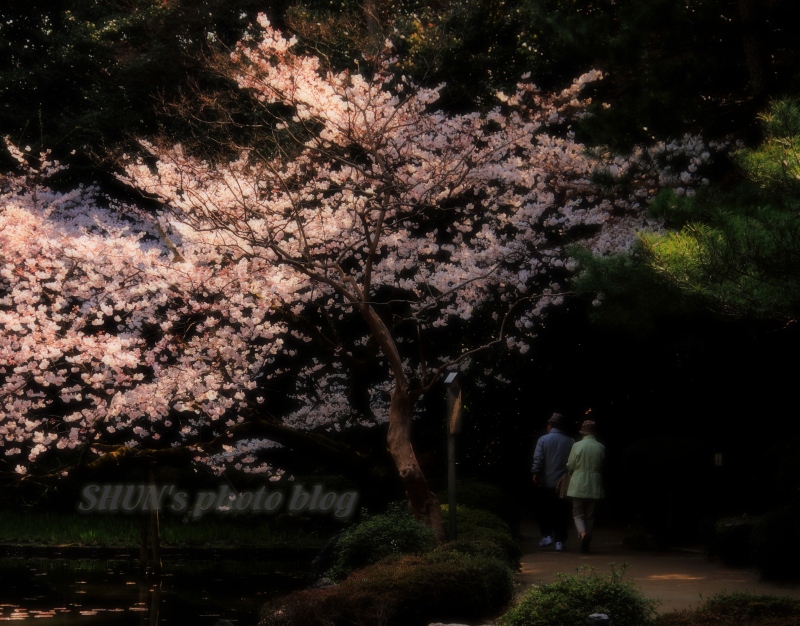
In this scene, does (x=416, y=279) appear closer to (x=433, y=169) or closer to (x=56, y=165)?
(x=433, y=169)

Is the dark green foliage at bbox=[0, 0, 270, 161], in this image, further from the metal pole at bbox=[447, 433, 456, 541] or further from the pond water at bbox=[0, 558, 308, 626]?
the metal pole at bbox=[447, 433, 456, 541]

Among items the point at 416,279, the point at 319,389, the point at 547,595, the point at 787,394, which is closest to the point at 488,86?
the point at 416,279

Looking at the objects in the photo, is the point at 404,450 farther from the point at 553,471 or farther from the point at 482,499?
the point at 482,499

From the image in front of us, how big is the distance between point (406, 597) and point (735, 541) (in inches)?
219

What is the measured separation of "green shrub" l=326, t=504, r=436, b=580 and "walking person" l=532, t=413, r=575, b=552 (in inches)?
125

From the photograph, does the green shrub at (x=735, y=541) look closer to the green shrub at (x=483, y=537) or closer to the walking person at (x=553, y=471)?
the walking person at (x=553, y=471)

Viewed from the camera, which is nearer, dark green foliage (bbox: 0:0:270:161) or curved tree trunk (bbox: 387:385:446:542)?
curved tree trunk (bbox: 387:385:446:542)

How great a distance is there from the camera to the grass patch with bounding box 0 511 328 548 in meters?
15.2

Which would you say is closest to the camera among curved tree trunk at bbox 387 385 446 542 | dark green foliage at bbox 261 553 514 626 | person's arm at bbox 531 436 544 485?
dark green foliage at bbox 261 553 514 626

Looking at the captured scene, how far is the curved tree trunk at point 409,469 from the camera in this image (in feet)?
36.2

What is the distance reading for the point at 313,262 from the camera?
11125mm

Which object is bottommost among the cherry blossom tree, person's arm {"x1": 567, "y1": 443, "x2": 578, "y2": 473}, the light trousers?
the light trousers

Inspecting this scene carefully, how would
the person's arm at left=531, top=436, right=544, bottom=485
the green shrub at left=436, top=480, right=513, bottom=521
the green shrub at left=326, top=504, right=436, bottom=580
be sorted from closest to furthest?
the green shrub at left=326, top=504, right=436, bottom=580, the person's arm at left=531, top=436, right=544, bottom=485, the green shrub at left=436, top=480, right=513, bottom=521

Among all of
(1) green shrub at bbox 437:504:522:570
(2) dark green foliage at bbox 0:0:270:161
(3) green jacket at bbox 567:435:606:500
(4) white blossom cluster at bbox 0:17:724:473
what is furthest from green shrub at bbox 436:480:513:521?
(2) dark green foliage at bbox 0:0:270:161
